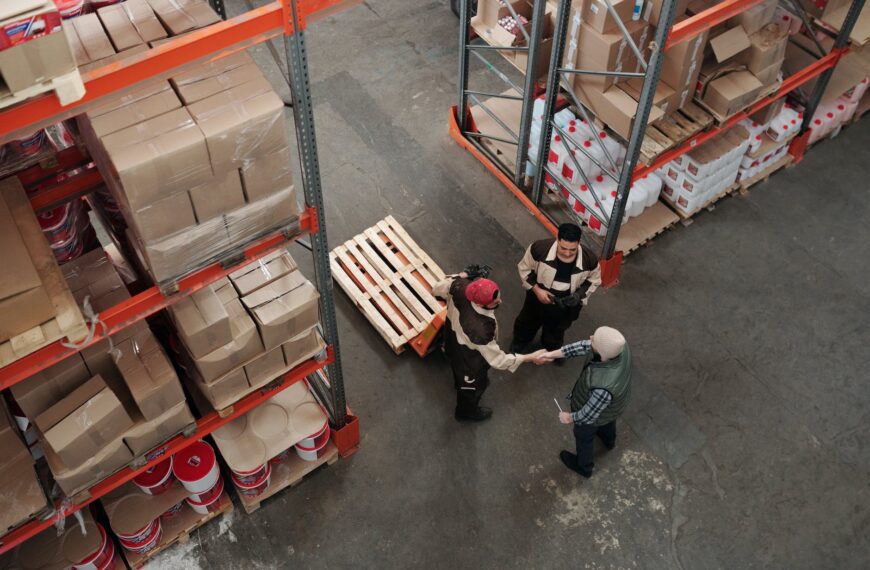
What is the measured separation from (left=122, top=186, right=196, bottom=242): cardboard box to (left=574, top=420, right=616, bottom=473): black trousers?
3.82m

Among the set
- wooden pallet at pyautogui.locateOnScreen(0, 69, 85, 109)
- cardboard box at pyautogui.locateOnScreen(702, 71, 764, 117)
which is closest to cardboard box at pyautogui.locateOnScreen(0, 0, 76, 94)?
wooden pallet at pyautogui.locateOnScreen(0, 69, 85, 109)

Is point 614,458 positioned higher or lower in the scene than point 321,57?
lower

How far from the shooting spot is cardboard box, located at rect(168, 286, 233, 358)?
503 cm

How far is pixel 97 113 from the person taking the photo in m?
4.22

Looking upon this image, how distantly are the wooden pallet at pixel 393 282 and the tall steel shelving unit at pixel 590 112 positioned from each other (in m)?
1.64

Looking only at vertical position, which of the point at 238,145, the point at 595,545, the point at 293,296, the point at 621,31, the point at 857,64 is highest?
the point at 238,145

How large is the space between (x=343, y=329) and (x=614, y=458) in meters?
2.96

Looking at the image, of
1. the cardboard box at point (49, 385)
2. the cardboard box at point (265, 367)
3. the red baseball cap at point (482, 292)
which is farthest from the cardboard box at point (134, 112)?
the red baseball cap at point (482, 292)

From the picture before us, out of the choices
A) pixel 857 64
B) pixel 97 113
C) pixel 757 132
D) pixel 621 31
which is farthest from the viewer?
Answer: pixel 857 64

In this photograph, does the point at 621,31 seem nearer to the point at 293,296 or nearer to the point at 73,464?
the point at 293,296

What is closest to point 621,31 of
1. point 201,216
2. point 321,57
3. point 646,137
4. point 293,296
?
point 646,137

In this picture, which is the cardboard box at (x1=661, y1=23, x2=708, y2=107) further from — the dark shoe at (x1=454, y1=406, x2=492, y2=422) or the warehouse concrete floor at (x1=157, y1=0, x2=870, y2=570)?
the dark shoe at (x1=454, y1=406, x2=492, y2=422)

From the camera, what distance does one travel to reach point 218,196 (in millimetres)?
4438

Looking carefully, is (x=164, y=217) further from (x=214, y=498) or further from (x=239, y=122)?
(x=214, y=498)
